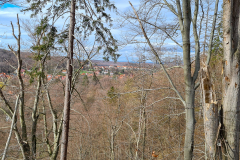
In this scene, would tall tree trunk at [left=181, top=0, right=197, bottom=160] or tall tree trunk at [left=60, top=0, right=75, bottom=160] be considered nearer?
tall tree trunk at [left=181, top=0, right=197, bottom=160]

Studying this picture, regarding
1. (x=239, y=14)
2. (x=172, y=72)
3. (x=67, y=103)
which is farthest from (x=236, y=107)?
(x=172, y=72)

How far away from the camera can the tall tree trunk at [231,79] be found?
3.35 m

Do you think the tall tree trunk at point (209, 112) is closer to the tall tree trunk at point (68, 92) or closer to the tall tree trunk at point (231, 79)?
the tall tree trunk at point (231, 79)

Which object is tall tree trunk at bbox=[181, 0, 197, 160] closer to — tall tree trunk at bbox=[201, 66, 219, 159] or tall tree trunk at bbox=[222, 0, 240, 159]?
tall tree trunk at bbox=[201, 66, 219, 159]

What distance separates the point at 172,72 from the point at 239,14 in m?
9.17

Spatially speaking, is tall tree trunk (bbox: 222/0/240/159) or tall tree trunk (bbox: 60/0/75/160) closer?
tall tree trunk (bbox: 222/0/240/159)

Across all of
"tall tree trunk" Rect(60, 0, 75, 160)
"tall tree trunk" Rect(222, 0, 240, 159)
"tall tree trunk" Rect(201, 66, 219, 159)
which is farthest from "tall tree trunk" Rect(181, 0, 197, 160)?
"tall tree trunk" Rect(60, 0, 75, 160)

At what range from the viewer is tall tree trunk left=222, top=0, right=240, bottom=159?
335 centimetres

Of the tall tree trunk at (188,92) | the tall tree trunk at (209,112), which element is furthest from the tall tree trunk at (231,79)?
the tall tree trunk at (188,92)

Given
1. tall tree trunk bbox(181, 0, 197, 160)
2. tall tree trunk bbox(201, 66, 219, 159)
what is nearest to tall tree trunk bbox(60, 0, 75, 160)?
tall tree trunk bbox(181, 0, 197, 160)

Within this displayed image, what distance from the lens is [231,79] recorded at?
134 inches

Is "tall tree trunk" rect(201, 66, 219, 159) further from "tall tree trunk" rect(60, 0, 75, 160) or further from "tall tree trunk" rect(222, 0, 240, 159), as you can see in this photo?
"tall tree trunk" rect(60, 0, 75, 160)

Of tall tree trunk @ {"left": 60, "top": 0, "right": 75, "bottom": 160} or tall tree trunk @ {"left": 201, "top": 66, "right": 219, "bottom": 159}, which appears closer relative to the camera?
tall tree trunk @ {"left": 201, "top": 66, "right": 219, "bottom": 159}

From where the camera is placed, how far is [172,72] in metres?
12.5
